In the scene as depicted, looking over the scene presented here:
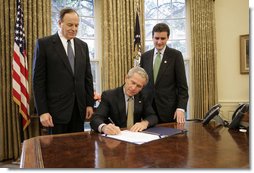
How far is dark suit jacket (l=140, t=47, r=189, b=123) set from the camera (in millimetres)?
1868

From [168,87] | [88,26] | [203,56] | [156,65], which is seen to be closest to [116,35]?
[88,26]

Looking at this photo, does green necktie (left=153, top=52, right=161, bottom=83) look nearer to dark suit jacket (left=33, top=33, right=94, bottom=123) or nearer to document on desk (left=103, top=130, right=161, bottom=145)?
dark suit jacket (left=33, top=33, right=94, bottom=123)

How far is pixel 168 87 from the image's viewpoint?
6.15 ft

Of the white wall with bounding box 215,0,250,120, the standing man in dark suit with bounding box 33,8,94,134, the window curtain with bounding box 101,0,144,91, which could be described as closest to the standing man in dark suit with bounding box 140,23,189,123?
the white wall with bounding box 215,0,250,120

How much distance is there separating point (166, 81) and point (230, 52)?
47cm

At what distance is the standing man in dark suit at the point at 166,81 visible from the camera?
187cm

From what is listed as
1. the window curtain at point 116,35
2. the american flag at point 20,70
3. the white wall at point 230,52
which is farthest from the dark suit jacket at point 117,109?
the window curtain at point 116,35

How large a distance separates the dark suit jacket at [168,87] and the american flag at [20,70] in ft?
4.30

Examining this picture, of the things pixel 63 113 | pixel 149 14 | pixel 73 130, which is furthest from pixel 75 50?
pixel 149 14

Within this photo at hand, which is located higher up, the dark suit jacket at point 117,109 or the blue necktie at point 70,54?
the blue necktie at point 70,54

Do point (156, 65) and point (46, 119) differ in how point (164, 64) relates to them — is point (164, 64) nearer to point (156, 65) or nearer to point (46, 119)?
point (156, 65)

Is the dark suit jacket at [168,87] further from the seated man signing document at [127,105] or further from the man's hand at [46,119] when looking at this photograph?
the man's hand at [46,119]

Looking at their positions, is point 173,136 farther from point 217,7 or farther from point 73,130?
point 217,7

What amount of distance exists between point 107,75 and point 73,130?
145 cm
